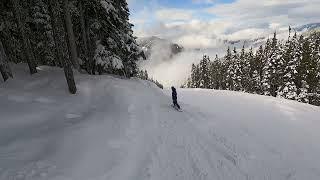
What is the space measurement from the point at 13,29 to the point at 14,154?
52.9 ft

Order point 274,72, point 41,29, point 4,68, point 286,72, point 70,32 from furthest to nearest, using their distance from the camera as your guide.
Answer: point 274,72 < point 286,72 < point 41,29 < point 70,32 < point 4,68

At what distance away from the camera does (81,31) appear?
910 inches

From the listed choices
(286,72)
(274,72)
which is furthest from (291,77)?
(274,72)

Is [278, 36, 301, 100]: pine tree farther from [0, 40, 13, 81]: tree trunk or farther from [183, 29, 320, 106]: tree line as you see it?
[0, 40, 13, 81]: tree trunk

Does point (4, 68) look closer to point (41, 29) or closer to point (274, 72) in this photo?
point (41, 29)

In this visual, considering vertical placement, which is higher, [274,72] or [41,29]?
[41,29]

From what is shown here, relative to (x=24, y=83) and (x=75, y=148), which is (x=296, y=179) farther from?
(x=24, y=83)

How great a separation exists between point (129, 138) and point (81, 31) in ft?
39.7

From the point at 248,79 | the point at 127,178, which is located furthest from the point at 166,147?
the point at 248,79

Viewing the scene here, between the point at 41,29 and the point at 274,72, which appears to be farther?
the point at 274,72

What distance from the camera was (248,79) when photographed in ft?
224

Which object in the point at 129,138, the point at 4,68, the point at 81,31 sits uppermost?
the point at 81,31

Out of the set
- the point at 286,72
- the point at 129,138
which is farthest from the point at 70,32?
the point at 286,72

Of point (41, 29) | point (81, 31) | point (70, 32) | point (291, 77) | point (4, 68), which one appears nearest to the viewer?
point (4, 68)
